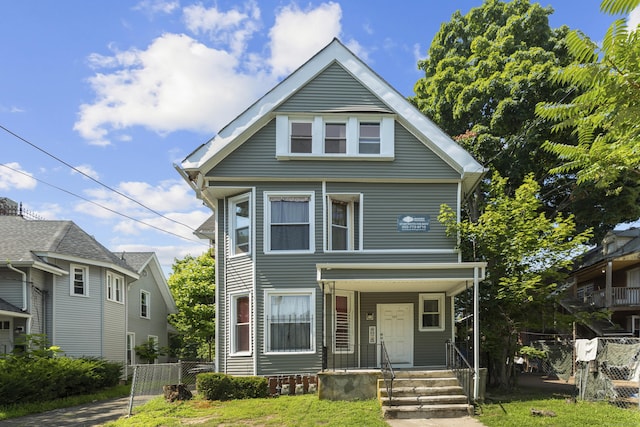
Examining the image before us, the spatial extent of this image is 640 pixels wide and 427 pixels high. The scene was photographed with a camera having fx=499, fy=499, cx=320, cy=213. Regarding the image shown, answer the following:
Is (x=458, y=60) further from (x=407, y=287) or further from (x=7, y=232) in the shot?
(x=7, y=232)

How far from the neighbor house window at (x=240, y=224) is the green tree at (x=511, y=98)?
1136 centimetres

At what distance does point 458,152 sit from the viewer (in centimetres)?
1519

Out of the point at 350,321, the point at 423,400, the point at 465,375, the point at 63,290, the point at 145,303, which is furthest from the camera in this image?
the point at 145,303

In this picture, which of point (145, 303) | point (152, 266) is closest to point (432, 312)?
point (145, 303)

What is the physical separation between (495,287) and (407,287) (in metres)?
2.69

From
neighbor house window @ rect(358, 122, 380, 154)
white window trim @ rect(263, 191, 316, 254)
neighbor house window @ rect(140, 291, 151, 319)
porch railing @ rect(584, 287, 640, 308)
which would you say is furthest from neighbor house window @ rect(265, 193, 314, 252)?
porch railing @ rect(584, 287, 640, 308)

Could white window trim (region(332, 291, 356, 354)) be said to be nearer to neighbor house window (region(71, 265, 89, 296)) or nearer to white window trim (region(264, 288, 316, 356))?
white window trim (region(264, 288, 316, 356))

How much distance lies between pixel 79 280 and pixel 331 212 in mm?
12133

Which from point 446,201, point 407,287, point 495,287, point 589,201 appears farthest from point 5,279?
point 589,201

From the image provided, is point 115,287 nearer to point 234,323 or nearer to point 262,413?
point 234,323

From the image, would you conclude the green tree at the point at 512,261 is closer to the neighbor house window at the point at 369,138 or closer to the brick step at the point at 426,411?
the neighbor house window at the point at 369,138

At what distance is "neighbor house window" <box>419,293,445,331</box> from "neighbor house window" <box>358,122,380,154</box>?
4820 millimetres

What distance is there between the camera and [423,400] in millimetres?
11625

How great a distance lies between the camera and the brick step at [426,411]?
11141mm
